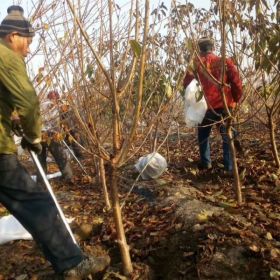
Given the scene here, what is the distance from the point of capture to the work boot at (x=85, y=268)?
2.34m

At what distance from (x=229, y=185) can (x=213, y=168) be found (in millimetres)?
544

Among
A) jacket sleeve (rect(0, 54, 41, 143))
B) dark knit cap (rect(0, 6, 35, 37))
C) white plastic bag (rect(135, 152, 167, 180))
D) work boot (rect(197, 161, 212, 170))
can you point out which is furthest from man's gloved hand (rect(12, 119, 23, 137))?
work boot (rect(197, 161, 212, 170))

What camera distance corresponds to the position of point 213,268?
2338 millimetres

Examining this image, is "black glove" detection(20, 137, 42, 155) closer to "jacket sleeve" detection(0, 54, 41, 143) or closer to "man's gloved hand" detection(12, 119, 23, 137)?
"man's gloved hand" detection(12, 119, 23, 137)

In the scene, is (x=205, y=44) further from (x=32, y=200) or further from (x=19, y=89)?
(x=32, y=200)

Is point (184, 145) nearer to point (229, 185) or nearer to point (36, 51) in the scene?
point (229, 185)

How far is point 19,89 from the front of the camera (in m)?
2.13

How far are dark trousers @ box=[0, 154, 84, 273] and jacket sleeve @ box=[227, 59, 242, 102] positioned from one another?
86.4 inches

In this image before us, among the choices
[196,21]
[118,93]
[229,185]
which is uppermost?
[196,21]

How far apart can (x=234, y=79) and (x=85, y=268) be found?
2.29 meters

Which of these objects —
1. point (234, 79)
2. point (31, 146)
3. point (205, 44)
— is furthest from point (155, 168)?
point (31, 146)

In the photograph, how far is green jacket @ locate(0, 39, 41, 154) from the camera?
2.12 m

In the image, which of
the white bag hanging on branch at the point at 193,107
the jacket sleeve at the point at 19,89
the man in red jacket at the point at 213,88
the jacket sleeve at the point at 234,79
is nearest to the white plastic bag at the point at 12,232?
the jacket sleeve at the point at 19,89

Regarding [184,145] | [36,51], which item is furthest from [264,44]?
[184,145]
